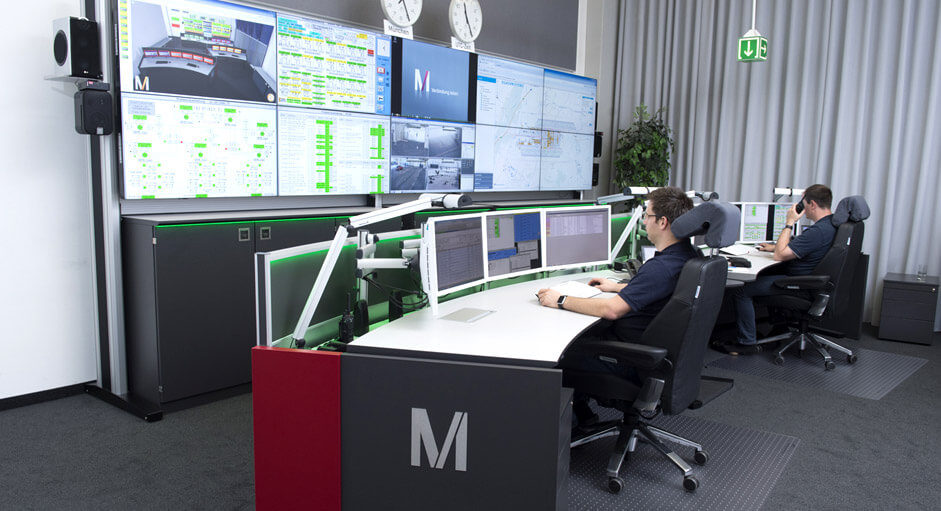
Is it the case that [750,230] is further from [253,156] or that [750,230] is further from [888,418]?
[253,156]

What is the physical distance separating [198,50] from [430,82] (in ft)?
5.68

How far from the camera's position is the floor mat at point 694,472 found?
2537 millimetres

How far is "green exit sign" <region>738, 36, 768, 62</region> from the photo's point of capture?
4.79m

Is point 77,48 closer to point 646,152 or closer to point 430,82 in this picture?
point 430,82

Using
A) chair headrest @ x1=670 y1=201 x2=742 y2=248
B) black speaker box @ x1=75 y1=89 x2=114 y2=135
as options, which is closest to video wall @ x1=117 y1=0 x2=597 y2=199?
black speaker box @ x1=75 y1=89 x2=114 y2=135

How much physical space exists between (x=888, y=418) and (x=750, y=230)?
79.8 inches

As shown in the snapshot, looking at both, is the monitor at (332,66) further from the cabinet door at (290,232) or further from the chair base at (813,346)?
the chair base at (813,346)

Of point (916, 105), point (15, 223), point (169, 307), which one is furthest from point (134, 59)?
point (916, 105)

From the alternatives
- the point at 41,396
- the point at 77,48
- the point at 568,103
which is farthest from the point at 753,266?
the point at 41,396

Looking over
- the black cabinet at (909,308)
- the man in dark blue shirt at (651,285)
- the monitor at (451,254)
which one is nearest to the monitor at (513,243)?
the monitor at (451,254)

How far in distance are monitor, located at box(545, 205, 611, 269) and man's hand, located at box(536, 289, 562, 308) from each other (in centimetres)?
43

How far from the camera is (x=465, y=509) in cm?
192

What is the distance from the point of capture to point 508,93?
5.37 meters

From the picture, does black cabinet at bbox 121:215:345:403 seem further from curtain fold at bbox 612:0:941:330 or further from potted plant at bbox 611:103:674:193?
curtain fold at bbox 612:0:941:330
